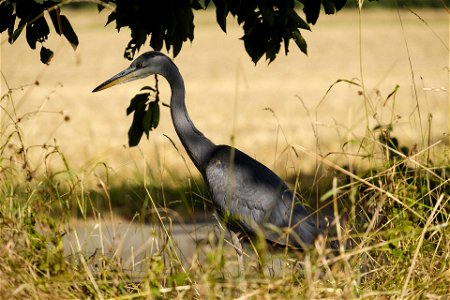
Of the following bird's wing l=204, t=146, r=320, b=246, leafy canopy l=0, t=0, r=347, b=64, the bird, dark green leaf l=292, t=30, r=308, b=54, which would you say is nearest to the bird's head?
the bird

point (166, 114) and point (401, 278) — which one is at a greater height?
point (401, 278)

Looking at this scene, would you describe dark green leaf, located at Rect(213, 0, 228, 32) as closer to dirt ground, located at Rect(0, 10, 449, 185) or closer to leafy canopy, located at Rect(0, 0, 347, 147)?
leafy canopy, located at Rect(0, 0, 347, 147)

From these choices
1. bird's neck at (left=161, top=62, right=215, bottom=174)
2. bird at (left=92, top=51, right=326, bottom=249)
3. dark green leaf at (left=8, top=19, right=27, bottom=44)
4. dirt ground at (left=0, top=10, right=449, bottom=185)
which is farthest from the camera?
→ dirt ground at (left=0, top=10, right=449, bottom=185)

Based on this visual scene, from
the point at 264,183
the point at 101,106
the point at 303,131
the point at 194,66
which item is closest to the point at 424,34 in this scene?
the point at 194,66

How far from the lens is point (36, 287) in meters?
3.36

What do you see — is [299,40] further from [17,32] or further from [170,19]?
[17,32]

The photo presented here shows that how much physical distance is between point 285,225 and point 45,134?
27.5 feet

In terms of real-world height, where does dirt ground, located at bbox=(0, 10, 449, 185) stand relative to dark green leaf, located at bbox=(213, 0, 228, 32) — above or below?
below

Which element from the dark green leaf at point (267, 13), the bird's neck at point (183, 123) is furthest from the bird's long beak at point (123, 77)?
the dark green leaf at point (267, 13)

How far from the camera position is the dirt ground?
7.50 m

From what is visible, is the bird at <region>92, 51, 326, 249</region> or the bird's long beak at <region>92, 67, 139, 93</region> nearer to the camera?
the bird at <region>92, 51, 326, 249</region>

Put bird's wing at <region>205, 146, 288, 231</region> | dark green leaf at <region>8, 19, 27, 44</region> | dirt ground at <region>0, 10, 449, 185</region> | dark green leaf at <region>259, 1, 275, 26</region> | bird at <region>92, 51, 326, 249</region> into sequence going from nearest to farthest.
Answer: dark green leaf at <region>8, 19, 27, 44</region>, dark green leaf at <region>259, 1, 275, 26</region>, bird at <region>92, 51, 326, 249</region>, bird's wing at <region>205, 146, 288, 231</region>, dirt ground at <region>0, 10, 449, 185</region>

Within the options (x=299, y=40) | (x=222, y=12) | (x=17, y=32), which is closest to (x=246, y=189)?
(x=299, y=40)

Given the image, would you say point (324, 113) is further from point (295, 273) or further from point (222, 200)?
point (295, 273)
